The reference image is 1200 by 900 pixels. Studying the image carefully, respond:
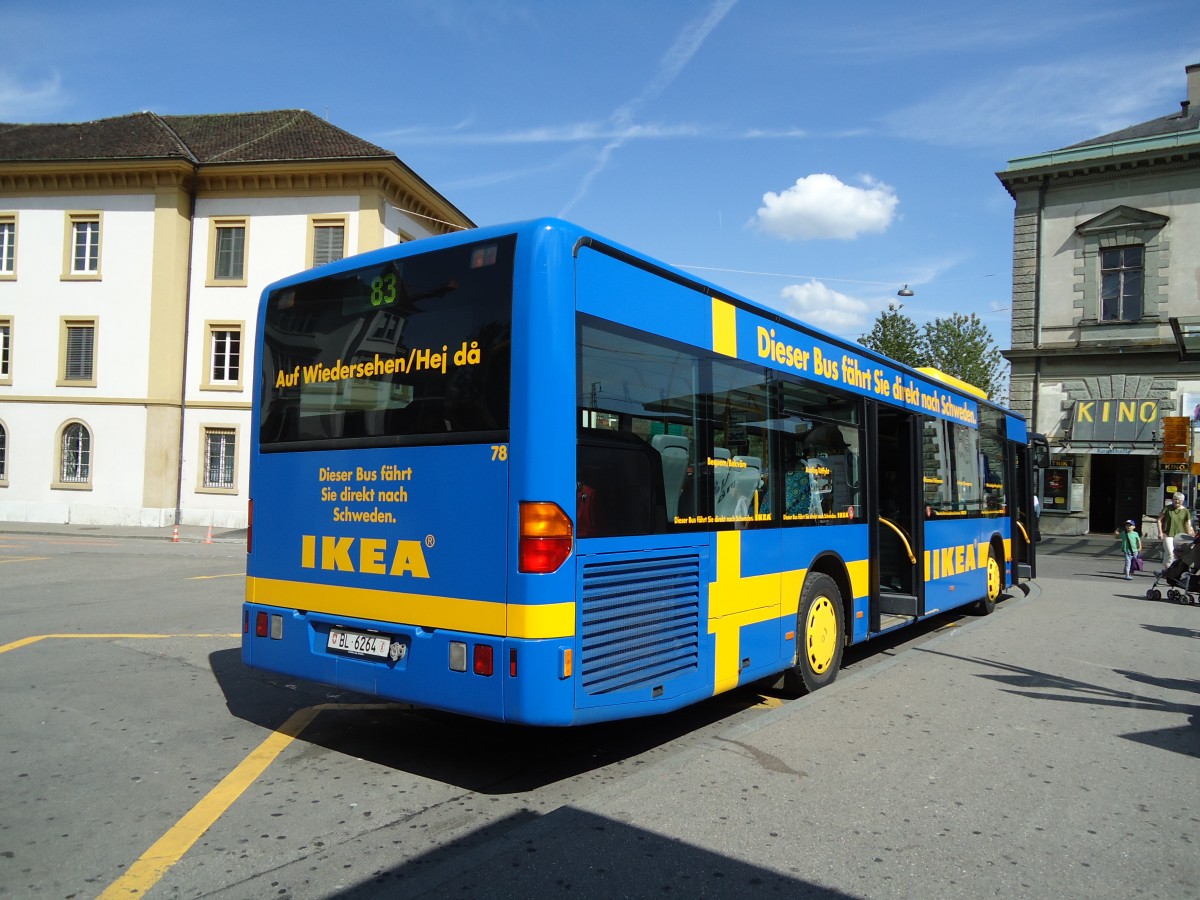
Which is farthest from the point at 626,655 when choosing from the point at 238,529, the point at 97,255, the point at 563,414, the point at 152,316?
the point at 97,255

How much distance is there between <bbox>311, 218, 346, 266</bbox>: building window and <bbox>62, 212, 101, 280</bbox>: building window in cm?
752

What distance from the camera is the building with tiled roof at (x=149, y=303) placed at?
1198 inches

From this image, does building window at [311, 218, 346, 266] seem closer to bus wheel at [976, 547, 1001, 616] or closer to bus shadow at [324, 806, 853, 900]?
bus wheel at [976, 547, 1001, 616]

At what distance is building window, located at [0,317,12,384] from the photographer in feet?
104

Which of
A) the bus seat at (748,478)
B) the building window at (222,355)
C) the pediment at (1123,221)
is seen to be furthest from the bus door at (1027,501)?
the building window at (222,355)

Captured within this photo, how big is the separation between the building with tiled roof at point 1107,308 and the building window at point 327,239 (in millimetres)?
22782

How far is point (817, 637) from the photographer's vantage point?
289 inches

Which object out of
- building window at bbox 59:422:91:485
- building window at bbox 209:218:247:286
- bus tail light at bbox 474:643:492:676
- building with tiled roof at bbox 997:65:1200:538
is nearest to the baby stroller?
bus tail light at bbox 474:643:492:676

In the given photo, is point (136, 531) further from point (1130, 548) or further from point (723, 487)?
point (723, 487)

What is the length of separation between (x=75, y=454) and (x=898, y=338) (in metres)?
40.8

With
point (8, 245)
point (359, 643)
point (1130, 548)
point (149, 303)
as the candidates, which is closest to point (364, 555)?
point (359, 643)

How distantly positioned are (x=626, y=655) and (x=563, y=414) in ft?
4.47

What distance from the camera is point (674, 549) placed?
17.8ft

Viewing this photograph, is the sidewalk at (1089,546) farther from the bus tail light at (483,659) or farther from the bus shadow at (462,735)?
the bus tail light at (483,659)
